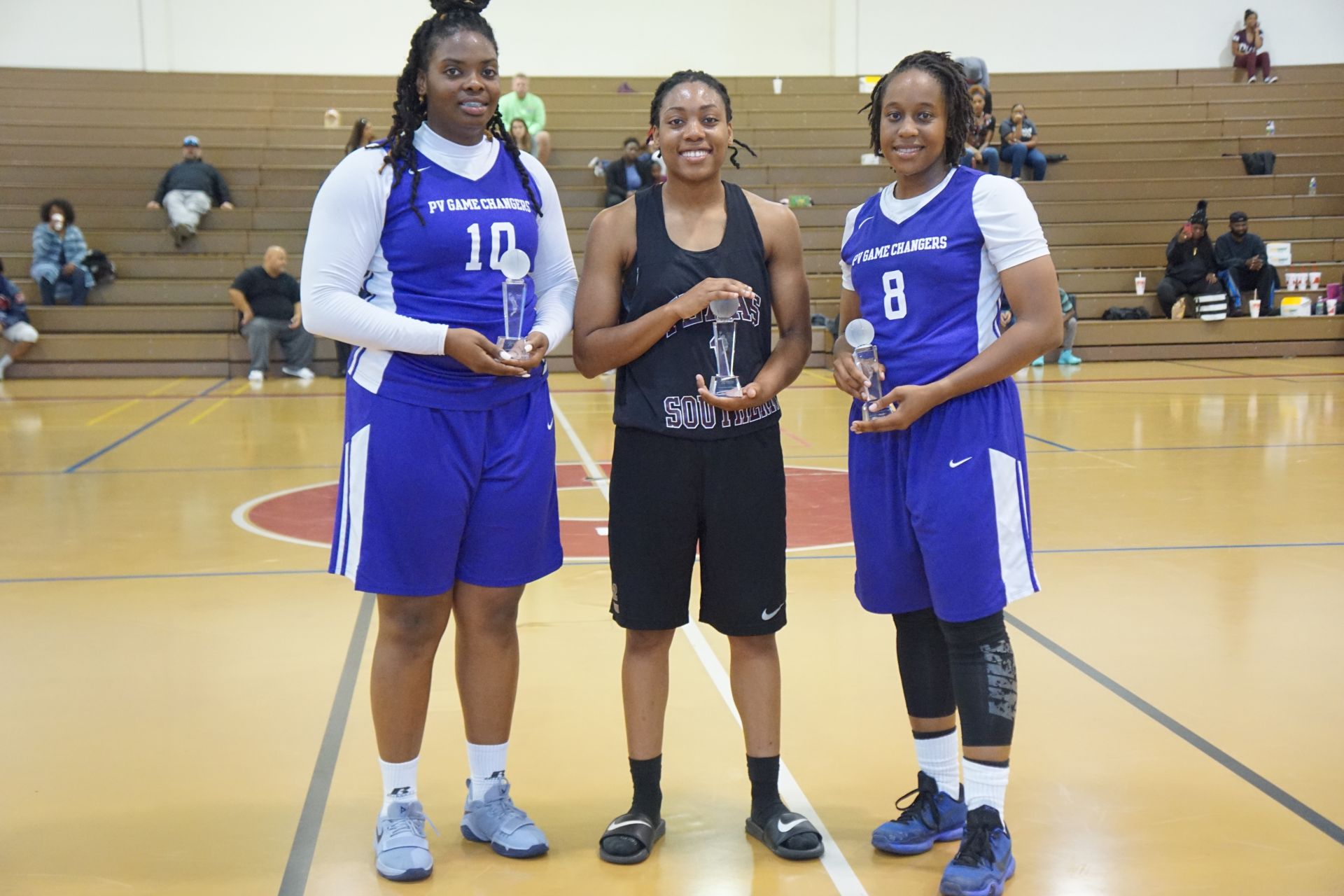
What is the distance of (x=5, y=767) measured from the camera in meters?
3.04

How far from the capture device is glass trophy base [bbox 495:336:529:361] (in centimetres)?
248

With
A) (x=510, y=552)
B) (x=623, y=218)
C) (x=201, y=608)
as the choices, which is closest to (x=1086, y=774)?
(x=510, y=552)

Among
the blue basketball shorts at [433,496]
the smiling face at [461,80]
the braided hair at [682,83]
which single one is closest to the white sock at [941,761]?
the blue basketball shorts at [433,496]

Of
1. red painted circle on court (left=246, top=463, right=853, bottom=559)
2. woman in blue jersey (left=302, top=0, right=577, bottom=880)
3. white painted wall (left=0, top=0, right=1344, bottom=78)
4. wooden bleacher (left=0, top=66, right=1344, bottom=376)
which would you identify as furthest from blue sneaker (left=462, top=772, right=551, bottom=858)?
white painted wall (left=0, top=0, right=1344, bottom=78)

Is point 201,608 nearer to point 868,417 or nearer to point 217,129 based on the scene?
point 868,417

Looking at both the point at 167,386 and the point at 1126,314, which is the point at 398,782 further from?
the point at 1126,314

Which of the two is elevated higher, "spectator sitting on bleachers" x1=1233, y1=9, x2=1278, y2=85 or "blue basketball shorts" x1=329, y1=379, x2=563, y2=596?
"spectator sitting on bleachers" x1=1233, y1=9, x2=1278, y2=85

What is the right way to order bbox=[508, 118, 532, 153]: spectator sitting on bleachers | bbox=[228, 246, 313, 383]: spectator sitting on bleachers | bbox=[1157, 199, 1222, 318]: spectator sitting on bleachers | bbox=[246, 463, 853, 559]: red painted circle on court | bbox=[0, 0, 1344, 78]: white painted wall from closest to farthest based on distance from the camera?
bbox=[246, 463, 853, 559]: red painted circle on court → bbox=[228, 246, 313, 383]: spectator sitting on bleachers → bbox=[1157, 199, 1222, 318]: spectator sitting on bleachers → bbox=[508, 118, 532, 153]: spectator sitting on bleachers → bbox=[0, 0, 1344, 78]: white painted wall

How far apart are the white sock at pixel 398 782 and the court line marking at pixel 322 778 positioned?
0.62ft

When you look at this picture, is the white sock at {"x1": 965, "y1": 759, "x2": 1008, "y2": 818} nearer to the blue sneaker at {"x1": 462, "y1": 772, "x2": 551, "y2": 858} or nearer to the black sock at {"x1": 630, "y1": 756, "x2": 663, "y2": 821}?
the black sock at {"x1": 630, "y1": 756, "x2": 663, "y2": 821}

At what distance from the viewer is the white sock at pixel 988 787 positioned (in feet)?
8.20

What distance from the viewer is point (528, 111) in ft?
53.1

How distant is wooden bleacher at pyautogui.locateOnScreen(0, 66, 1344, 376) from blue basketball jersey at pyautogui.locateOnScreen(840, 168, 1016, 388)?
36.7 ft

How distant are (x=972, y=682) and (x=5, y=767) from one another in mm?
2263
